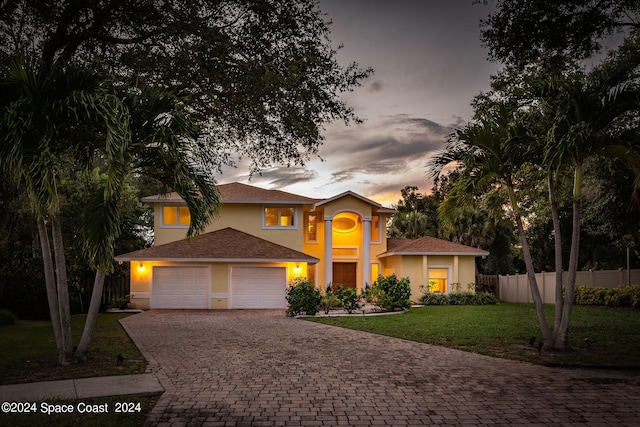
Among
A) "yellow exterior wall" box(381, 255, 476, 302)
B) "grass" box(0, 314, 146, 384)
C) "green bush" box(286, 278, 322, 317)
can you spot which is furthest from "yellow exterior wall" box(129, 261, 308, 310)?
"grass" box(0, 314, 146, 384)

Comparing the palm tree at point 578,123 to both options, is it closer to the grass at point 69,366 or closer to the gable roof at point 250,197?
the grass at point 69,366

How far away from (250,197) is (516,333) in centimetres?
1597

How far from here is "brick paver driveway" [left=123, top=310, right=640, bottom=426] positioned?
6059 mm

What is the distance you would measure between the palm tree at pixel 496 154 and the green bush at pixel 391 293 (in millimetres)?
9848

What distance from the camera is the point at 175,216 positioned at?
26.0m

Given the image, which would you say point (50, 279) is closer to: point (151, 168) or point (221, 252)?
point (151, 168)

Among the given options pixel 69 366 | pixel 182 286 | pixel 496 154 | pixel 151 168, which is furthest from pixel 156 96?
pixel 182 286

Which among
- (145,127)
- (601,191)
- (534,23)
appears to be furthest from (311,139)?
(601,191)

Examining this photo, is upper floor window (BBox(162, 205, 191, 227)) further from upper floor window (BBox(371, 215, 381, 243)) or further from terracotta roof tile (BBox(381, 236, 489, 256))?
terracotta roof tile (BBox(381, 236, 489, 256))

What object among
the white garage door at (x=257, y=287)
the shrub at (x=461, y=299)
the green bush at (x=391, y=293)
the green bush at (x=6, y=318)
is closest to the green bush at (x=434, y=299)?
the shrub at (x=461, y=299)

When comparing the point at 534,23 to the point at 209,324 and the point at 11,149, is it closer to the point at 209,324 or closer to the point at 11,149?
the point at 11,149

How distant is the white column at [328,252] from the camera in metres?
27.0

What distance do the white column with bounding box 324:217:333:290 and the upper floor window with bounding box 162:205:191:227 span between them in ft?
23.3

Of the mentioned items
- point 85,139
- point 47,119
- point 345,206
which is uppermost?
point 345,206
